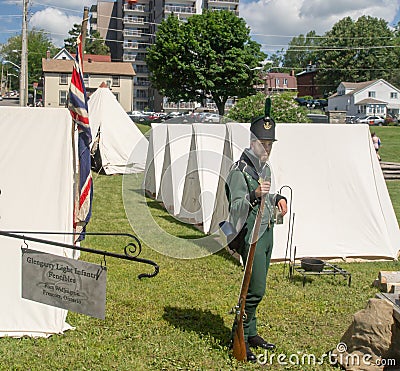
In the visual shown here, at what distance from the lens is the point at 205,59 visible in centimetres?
5119

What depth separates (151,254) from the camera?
26.2 feet

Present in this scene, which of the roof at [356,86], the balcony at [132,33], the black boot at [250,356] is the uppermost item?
the balcony at [132,33]

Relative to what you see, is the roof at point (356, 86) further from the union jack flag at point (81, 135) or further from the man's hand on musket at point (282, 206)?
→ the man's hand on musket at point (282, 206)

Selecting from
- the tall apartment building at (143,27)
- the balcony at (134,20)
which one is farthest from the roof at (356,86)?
the balcony at (134,20)

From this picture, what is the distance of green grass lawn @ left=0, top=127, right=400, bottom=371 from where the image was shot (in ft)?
14.9

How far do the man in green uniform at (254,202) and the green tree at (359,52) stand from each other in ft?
250

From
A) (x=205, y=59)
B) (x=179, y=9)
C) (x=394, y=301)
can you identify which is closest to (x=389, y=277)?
(x=394, y=301)

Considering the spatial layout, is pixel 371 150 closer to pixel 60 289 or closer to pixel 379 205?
pixel 379 205

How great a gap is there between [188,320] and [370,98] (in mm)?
69277

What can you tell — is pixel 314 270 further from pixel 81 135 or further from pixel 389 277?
pixel 81 135

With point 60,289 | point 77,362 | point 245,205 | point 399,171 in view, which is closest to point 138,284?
point 77,362

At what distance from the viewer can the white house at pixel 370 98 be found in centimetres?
6925

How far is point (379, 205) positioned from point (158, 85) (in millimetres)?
46737

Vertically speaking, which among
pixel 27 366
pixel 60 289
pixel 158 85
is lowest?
pixel 27 366
